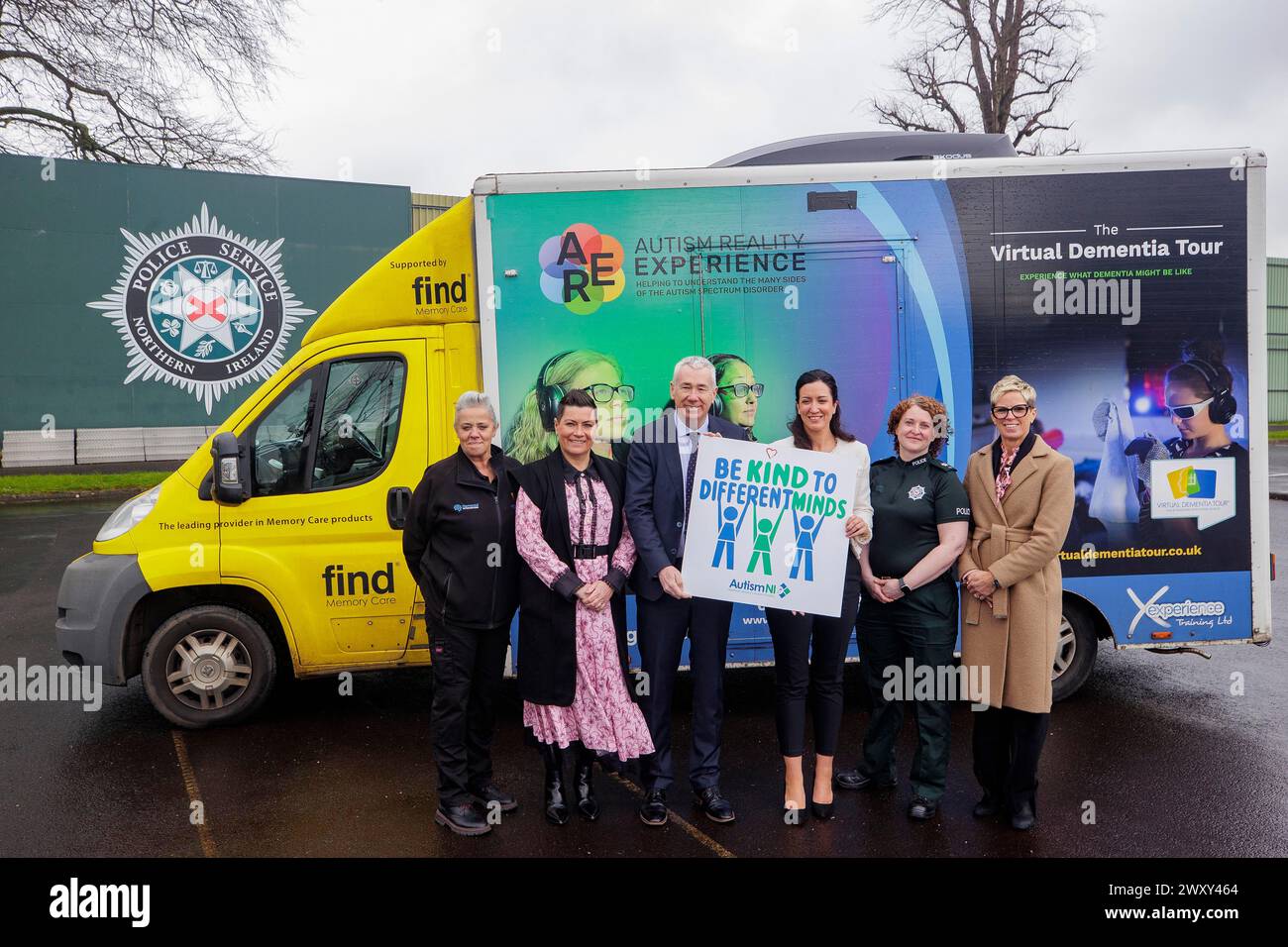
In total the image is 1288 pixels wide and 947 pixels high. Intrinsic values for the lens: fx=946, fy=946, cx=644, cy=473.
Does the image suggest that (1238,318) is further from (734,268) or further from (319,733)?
(319,733)

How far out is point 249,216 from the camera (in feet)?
65.5

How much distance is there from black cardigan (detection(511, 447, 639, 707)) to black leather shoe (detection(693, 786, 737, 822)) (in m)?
0.78

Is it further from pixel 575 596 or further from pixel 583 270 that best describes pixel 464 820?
pixel 583 270

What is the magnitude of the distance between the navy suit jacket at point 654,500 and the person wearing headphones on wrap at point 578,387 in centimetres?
112

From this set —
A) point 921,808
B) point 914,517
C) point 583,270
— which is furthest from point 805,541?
point 583,270

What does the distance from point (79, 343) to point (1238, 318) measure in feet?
67.0

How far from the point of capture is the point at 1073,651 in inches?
223

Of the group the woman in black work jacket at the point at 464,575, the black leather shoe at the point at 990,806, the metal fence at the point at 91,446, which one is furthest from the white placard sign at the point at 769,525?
the metal fence at the point at 91,446

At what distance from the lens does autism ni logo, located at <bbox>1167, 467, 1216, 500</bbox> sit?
5.40 metres

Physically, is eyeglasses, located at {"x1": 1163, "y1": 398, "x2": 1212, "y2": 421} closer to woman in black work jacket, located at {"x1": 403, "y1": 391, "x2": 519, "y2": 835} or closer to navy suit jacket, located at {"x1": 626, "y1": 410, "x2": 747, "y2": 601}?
navy suit jacket, located at {"x1": 626, "y1": 410, "x2": 747, "y2": 601}

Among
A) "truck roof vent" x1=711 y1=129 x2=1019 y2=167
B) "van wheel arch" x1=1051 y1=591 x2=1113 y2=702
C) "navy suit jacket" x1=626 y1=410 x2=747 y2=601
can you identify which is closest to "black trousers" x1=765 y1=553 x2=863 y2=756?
"navy suit jacket" x1=626 y1=410 x2=747 y2=601

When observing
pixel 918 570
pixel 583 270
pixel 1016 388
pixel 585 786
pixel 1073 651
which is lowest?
pixel 585 786

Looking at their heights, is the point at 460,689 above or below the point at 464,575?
below
